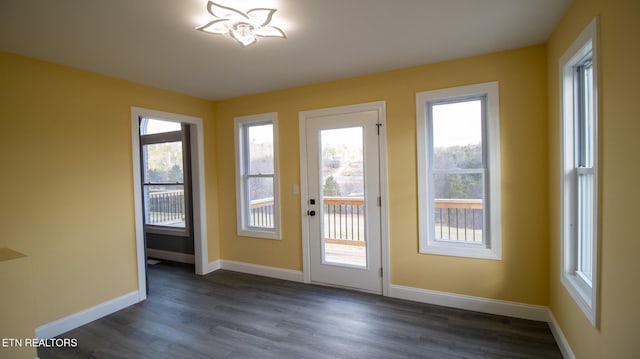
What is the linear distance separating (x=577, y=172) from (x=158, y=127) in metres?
5.69

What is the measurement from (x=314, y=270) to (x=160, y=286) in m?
2.02

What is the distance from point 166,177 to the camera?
5.15 metres

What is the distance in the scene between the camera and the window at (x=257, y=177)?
407 cm

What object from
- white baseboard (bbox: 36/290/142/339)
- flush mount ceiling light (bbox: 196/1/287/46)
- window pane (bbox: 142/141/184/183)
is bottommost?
white baseboard (bbox: 36/290/142/339)

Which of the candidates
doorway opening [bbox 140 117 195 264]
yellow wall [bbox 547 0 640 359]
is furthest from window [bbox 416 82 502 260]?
doorway opening [bbox 140 117 195 264]

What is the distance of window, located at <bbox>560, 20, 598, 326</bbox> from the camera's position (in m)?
1.97

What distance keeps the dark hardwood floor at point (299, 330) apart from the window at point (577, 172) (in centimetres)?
70

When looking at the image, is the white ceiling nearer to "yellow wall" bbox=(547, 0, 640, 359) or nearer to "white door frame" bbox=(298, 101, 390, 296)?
"white door frame" bbox=(298, 101, 390, 296)

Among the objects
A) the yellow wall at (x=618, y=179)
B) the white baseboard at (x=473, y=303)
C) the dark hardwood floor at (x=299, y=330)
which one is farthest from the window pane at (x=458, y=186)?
the yellow wall at (x=618, y=179)

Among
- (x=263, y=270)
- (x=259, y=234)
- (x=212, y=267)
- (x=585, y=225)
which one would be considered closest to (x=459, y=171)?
(x=585, y=225)

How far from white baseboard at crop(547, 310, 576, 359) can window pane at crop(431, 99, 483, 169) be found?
1467 mm

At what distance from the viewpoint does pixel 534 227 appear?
2727 mm

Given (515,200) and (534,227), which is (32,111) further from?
(534,227)

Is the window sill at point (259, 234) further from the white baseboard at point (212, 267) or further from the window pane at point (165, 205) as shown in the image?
the window pane at point (165, 205)
